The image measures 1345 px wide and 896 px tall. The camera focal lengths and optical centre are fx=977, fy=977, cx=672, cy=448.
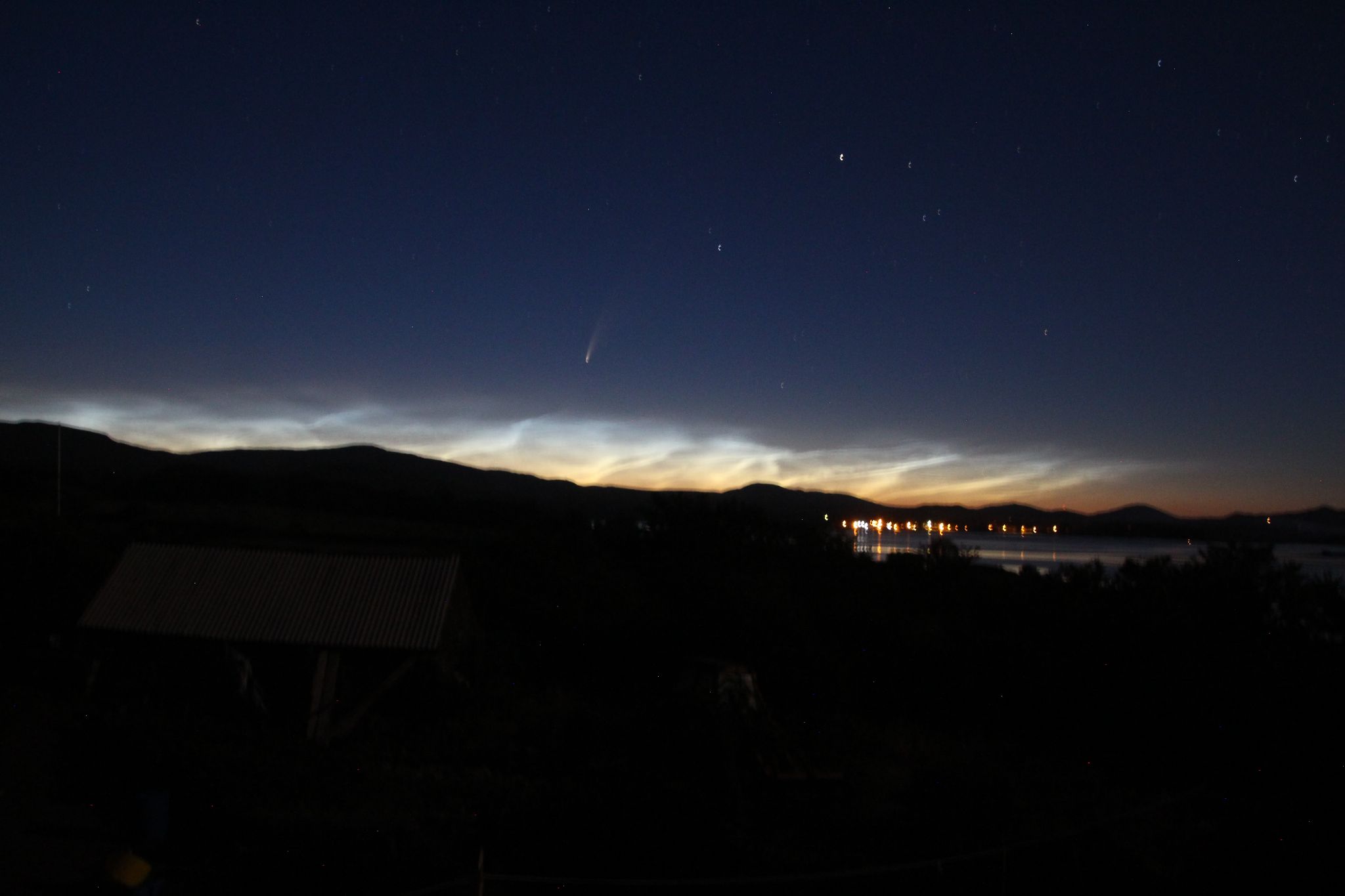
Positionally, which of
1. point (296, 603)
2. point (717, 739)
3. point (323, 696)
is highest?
point (296, 603)

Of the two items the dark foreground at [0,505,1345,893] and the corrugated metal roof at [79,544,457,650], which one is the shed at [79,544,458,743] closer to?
the corrugated metal roof at [79,544,457,650]

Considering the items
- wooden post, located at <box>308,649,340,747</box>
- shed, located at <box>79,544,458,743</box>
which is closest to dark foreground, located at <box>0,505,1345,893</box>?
wooden post, located at <box>308,649,340,747</box>

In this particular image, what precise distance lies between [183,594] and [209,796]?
22.6 ft

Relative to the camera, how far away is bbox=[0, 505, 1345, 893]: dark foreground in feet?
28.0

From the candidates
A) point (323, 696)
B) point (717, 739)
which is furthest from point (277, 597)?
point (717, 739)

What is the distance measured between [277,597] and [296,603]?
1.37ft

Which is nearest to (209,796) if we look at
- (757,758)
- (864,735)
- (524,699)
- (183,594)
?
(757,758)

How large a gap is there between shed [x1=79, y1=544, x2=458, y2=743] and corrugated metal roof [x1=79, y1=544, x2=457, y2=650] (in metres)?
0.02

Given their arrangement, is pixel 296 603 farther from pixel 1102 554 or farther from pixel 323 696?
pixel 1102 554

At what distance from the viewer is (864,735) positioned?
54.6 ft

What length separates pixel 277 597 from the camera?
15.5 meters

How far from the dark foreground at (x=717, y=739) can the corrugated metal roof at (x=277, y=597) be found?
0.55m

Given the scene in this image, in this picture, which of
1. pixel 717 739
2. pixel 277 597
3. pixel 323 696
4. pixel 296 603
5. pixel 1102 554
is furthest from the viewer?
pixel 1102 554

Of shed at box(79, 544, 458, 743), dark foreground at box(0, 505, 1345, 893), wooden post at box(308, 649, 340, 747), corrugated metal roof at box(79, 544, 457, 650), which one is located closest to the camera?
dark foreground at box(0, 505, 1345, 893)
